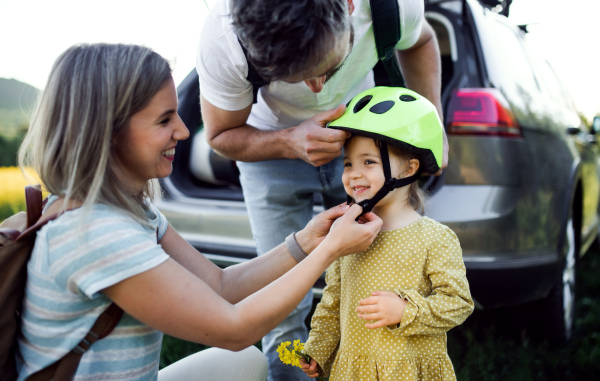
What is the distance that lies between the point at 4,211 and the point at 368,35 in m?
5.30

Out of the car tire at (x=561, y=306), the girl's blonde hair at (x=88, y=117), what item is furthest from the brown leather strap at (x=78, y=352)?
the car tire at (x=561, y=306)

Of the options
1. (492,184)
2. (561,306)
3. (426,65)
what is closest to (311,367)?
(492,184)

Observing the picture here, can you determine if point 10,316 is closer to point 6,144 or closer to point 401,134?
point 401,134

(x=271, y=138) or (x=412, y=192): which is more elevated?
(x=271, y=138)

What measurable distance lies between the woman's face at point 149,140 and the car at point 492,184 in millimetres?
1308

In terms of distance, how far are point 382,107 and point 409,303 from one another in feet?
2.23

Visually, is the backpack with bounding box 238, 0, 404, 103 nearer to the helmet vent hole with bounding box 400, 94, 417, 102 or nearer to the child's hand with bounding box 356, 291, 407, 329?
the helmet vent hole with bounding box 400, 94, 417, 102

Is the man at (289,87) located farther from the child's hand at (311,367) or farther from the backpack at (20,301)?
the backpack at (20,301)

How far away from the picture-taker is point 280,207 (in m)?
2.45

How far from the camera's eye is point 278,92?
222 centimetres

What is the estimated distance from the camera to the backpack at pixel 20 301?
1.52m

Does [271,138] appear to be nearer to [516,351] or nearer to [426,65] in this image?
[426,65]

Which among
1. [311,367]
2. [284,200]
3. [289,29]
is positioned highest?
[289,29]

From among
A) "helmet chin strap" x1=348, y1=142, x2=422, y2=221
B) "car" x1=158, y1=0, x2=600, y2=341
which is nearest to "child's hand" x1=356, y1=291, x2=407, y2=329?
"helmet chin strap" x1=348, y1=142, x2=422, y2=221
